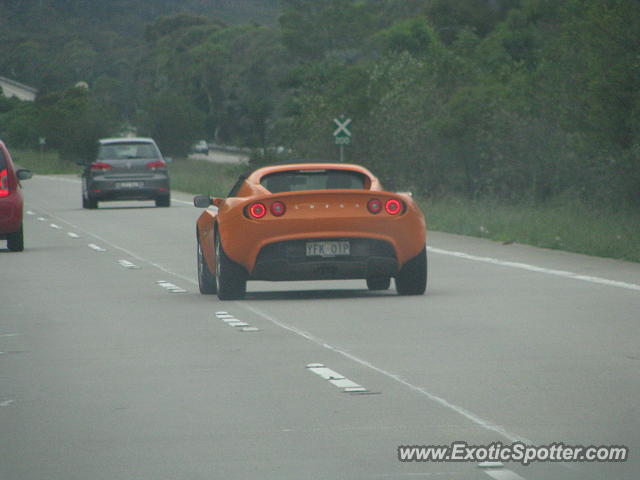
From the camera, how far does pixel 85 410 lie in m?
8.58

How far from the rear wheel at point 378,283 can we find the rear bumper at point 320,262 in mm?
1506

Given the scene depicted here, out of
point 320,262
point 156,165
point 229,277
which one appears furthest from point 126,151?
point 320,262

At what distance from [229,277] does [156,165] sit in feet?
80.4

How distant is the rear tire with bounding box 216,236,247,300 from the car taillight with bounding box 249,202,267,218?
0.46 meters

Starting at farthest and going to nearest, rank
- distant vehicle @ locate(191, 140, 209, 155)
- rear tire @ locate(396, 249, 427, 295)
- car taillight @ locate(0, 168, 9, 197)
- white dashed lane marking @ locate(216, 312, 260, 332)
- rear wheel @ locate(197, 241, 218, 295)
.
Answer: distant vehicle @ locate(191, 140, 209, 155), car taillight @ locate(0, 168, 9, 197), rear wheel @ locate(197, 241, 218, 295), rear tire @ locate(396, 249, 427, 295), white dashed lane marking @ locate(216, 312, 260, 332)

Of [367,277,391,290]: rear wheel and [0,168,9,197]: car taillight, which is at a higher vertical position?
[0,168,9,197]: car taillight

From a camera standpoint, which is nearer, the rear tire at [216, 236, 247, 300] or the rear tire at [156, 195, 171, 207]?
the rear tire at [216, 236, 247, 300]

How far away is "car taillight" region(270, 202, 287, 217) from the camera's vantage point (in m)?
14.6

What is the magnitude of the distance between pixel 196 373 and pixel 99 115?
108371 mm

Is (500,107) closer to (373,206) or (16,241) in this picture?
(16,241)

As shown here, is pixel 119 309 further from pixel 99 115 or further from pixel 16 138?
pixel 16 138

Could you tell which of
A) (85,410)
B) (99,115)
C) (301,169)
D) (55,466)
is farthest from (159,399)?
(99,115)

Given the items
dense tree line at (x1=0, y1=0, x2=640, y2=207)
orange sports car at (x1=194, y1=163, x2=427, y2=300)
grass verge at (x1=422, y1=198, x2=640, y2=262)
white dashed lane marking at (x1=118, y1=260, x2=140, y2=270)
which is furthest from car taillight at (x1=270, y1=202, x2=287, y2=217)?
dense tree line at (x1=0, y1=0, x2=640, y2=207)

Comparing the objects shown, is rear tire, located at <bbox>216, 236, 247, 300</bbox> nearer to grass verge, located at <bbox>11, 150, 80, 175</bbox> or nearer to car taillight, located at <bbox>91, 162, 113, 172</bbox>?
car taillight, located at <bbox>91, 162, 113, 172</bbox>
